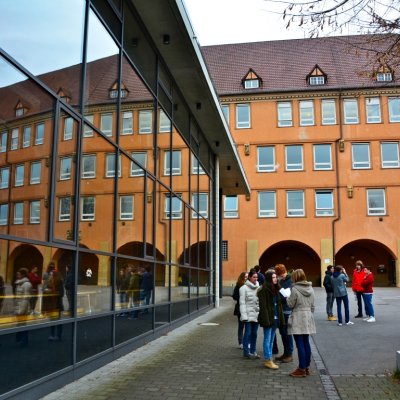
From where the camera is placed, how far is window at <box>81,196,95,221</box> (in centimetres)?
790

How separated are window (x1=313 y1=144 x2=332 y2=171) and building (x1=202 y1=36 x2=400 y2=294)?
77mm

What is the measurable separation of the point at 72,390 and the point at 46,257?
173 centimetres

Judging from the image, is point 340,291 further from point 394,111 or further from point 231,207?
point 394,111

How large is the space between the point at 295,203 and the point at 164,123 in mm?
28469

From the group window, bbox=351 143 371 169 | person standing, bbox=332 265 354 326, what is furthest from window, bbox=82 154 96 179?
window, bbox=351 143 371 169

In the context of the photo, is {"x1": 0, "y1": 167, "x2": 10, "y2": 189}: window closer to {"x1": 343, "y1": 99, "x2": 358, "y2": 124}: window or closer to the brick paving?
the brick paving

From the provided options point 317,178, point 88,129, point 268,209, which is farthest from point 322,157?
point 88,129

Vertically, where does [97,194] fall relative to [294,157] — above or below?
below

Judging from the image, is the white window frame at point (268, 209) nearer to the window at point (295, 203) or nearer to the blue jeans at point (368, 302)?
the window at point (295, 203)

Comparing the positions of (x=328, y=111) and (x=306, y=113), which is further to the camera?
(x=306, y=113)

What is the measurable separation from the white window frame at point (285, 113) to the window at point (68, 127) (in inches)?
1370

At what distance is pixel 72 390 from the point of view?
22.0ft

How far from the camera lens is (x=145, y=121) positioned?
1134 cm

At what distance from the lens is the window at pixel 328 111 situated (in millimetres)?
40844
